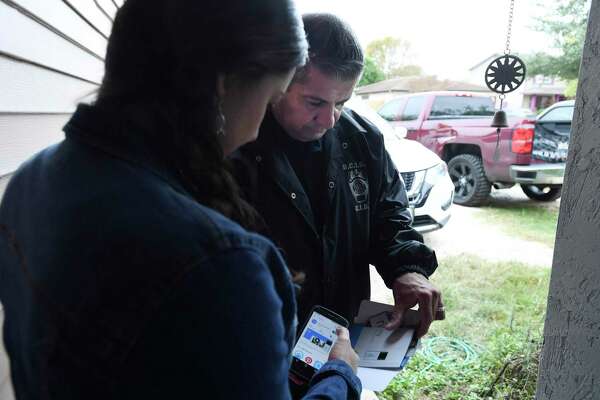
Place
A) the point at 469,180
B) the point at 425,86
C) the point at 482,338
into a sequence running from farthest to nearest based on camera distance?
the point at 425,86, the point at 469,180, the point at 482,338

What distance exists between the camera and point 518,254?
17.0ft

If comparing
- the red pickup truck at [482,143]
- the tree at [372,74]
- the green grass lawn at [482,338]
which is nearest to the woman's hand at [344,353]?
the green grass lawn at [482,338]

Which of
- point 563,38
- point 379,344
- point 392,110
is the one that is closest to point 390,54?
point 563,38

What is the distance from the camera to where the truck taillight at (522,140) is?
6441mm

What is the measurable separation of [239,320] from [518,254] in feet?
17.2

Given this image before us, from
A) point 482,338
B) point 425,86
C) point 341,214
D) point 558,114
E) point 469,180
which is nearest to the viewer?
point 341,214

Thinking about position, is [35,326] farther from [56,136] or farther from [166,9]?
[56,136]

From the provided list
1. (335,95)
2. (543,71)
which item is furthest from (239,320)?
(543,71)

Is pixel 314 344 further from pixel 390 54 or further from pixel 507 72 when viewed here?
pixel 390 54

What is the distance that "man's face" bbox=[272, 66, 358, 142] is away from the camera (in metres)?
1.49

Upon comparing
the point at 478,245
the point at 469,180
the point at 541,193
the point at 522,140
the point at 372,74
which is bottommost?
the point at 372,74

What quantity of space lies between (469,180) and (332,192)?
617 cm

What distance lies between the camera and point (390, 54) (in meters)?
36.0

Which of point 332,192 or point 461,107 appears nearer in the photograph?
point 332,192
